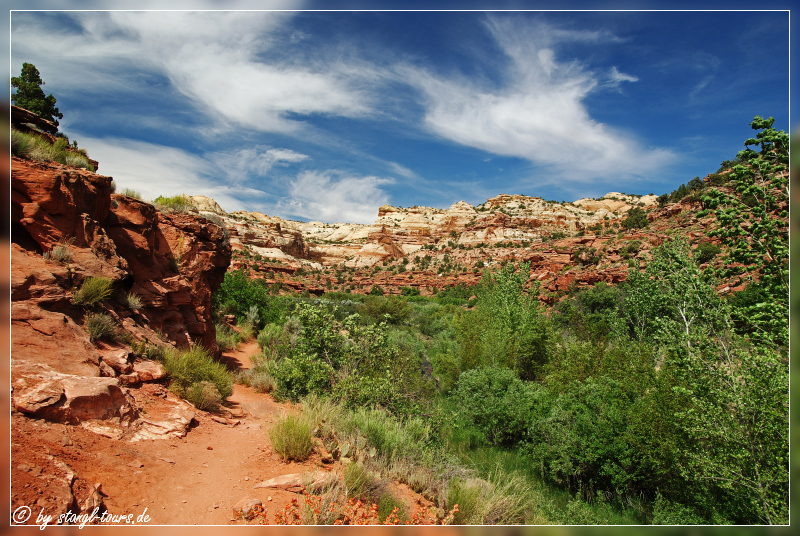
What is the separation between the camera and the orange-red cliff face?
5215mm

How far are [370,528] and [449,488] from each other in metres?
2.09

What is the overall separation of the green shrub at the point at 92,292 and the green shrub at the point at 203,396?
209cm

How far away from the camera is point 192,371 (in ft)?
23.0

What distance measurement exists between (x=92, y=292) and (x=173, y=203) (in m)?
6.00

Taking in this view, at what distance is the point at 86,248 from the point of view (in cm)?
629

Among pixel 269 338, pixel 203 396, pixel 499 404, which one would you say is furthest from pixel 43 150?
pixel 499 404

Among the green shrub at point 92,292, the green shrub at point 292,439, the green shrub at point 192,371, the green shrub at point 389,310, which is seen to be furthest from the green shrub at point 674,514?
the green shrub at point 389,310

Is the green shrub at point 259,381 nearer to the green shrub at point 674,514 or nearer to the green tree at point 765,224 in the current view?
the green shrub at point 674,514

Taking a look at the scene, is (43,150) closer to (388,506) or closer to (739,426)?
(388,506)

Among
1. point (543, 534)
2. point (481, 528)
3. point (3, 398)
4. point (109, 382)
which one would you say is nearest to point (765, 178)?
point (543, 534)

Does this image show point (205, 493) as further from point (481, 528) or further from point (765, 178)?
point (765, 178)

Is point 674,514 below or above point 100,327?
below

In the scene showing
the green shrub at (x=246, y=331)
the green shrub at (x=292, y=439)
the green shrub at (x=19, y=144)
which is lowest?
the green shrub at (x=246, y=331)

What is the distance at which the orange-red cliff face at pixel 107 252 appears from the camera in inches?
205
